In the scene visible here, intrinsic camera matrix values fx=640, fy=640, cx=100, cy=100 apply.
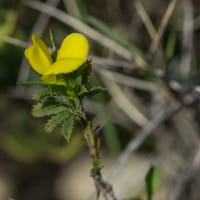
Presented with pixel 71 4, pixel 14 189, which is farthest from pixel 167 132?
pixel 14 189

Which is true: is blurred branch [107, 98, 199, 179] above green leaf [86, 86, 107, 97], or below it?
above

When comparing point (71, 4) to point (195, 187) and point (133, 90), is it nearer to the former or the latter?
point (133, 90)

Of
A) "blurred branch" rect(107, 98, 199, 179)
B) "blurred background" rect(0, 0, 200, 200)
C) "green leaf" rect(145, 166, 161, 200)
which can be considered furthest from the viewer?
"blurred background" rect(0, 0, 200, 200)

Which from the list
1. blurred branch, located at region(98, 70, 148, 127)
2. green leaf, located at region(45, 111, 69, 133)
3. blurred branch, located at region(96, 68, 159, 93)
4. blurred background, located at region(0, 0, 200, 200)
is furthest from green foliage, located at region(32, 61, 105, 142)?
blurred branch, located at region(98, 70, 148, 127)

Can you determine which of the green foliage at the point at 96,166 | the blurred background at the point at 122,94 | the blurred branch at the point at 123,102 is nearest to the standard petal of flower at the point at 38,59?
the green foliage at the point at 96,166

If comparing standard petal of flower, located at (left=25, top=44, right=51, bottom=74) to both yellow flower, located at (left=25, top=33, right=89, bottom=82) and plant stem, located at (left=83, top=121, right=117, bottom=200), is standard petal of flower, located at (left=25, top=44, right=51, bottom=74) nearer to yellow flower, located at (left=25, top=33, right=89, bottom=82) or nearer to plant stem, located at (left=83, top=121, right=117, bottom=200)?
yellow flower, located at (left=25, top=33, right=89, bottom=82)

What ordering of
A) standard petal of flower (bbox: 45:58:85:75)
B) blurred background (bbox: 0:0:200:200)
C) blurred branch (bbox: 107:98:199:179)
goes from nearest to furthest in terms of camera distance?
standard petal of flower (bbox: 45:58:85:75) → blurred branch (bbox: 107:98:199:179) → blurred background (bbox: 0:0:200:200)

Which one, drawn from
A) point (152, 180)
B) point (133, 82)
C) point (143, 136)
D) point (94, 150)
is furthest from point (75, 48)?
point (133, 82)

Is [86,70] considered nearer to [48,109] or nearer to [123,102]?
[48,109]
